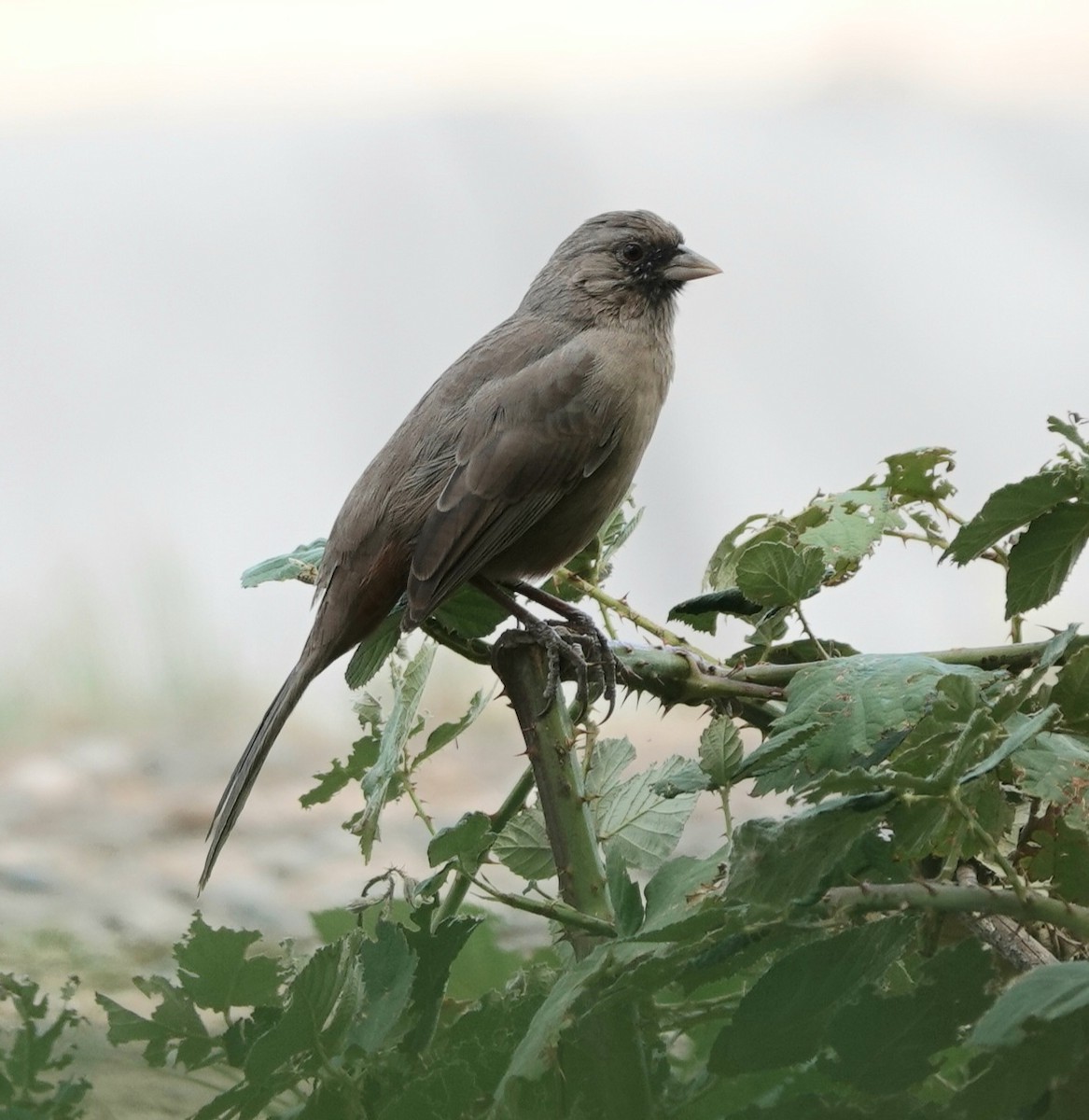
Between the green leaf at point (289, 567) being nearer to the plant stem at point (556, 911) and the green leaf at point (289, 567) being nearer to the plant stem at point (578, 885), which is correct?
the plant stem at point (578, 885)

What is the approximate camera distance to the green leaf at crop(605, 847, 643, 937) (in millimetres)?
677

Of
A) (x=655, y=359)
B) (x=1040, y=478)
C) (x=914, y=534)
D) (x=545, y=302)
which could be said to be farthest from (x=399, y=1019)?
(x=545, y=302)

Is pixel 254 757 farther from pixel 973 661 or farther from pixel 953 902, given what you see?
pixel 953 902

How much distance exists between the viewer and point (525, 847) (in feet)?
3.75

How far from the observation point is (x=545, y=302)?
259 centimetres

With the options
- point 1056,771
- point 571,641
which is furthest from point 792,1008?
point 571,641

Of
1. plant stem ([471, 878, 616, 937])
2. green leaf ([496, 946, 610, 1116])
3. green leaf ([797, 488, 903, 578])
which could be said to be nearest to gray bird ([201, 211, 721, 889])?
green leaf ([797, 488, 903, 578])

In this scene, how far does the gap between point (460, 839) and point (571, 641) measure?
0.82 m

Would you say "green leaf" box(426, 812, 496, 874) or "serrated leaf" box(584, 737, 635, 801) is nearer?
"green leaf" box(426, 812, 496, 874)

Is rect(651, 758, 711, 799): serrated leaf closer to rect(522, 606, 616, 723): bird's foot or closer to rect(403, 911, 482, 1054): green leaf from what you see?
rect(403, 911, 482, 1054): green leaf

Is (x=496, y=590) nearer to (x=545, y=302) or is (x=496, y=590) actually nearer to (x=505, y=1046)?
(x=545, y=302)

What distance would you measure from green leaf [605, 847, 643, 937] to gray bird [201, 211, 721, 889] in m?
1.00

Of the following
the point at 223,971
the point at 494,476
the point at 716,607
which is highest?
the point at 494,476

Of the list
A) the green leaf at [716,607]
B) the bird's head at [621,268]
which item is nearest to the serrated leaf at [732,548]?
the green leaf at [716,607]
